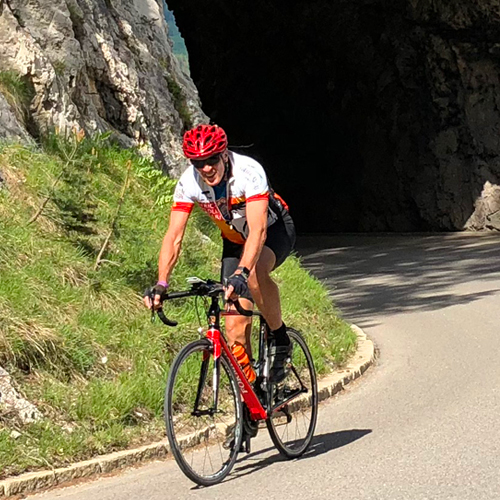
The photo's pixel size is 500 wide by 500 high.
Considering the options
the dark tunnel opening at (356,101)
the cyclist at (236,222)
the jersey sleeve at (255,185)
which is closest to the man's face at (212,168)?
the cyclist at (236,222)

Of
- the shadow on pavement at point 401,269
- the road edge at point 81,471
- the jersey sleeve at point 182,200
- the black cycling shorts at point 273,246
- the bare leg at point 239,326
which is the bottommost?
the shadow on pavement at point 401,269

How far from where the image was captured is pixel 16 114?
1281 cm

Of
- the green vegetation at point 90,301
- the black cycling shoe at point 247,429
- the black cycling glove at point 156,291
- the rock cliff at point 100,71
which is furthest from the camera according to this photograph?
the rock cliff at point 100,71

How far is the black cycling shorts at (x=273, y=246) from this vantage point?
6.66 meters

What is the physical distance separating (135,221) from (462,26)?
1768 centimetres

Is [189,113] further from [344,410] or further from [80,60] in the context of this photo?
[344,410]

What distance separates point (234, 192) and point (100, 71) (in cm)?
927

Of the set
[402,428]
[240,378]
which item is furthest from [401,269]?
[240,378]

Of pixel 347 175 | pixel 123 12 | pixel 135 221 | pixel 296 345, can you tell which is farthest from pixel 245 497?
pixel 347 175

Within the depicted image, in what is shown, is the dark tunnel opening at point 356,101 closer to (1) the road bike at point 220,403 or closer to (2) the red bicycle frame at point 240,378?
(1) the road bike at point 220,403

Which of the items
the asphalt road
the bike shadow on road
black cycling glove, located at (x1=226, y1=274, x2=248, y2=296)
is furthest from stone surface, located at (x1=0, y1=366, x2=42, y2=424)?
black cycling glove, located at (x1=226, y1=274, x2=248, y2=296)

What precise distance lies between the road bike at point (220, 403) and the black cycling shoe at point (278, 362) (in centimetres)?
4

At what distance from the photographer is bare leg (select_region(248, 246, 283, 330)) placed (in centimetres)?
652

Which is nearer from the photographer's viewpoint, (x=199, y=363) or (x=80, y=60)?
(x=199, y=363)
